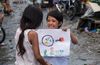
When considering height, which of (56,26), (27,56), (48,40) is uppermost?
(56,26)

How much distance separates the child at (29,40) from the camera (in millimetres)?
4477

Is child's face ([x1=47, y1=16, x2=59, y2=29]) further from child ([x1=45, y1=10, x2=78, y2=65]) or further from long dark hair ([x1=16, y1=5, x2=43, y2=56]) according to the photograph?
long dark hair ([x1=16, y1=5, x2=43, y2=56])

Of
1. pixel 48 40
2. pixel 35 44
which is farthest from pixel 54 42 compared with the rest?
pixel 35 44

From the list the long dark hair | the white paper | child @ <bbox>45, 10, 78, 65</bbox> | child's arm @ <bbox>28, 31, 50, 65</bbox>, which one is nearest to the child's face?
child @ <bbox>45, 10, 78, 65</bbox>

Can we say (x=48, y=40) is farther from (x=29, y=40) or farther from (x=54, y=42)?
(x=29, y=40)

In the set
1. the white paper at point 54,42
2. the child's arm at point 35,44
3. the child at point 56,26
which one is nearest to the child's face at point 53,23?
the child at point 56,26

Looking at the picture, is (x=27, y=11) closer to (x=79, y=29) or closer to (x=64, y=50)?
(x=64, y=50)

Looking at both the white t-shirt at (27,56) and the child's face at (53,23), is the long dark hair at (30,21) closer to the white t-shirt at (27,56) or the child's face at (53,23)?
the white t-shirt at (27,56)

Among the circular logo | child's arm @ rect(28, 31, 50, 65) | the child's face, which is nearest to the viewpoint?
child's arm @ rect(28, 31, 50, 65)

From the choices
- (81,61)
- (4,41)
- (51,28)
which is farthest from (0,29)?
(51,28)

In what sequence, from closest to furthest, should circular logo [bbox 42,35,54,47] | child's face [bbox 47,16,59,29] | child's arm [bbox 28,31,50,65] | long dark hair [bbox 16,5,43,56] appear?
child's arm [bbox 28,31,50,65] → long dark hair [bbox 16,5,43,56] → circular logo [bbox 42,35,54,47] → child's face [bbox 47,16,59,29]

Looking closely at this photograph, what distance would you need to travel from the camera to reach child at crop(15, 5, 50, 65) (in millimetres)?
4477

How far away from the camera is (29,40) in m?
4.50

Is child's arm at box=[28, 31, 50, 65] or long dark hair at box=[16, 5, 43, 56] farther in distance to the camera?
long dark hair at box=[16, 5, 43, 56]
